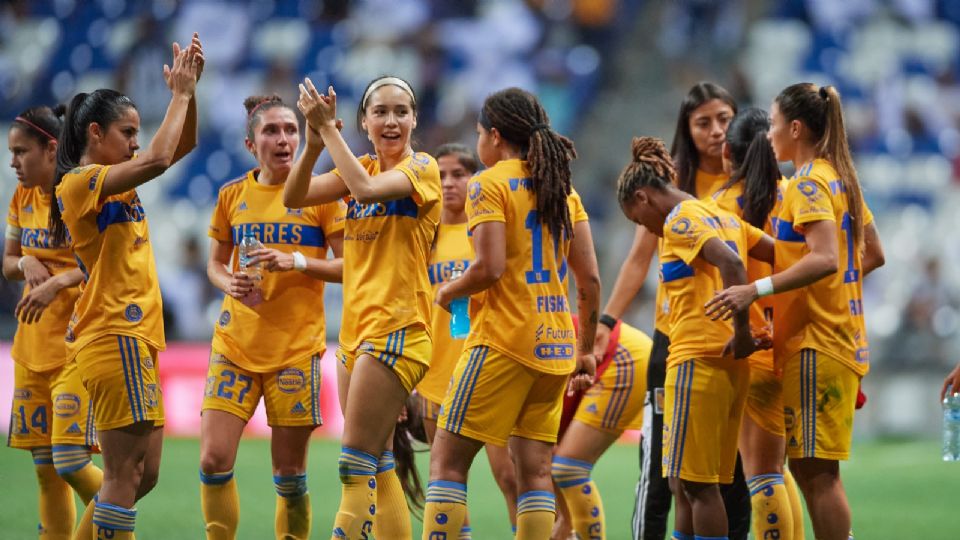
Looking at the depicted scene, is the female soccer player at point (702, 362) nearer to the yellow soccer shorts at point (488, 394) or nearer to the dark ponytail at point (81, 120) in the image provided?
the yellow soccer shorts at point (488, 394)

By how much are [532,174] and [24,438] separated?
3.16m

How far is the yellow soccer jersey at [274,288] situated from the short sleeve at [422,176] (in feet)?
3.17

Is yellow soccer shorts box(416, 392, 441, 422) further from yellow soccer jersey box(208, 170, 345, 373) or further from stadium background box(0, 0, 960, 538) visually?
stadium background box(0, 0, 960, 538)

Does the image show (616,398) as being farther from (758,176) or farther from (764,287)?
(764,287)

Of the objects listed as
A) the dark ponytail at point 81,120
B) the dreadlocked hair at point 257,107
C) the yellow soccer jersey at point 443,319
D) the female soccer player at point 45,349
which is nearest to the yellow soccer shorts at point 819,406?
the yellow soccer jersey at point 443,319

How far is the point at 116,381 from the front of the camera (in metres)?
5.21

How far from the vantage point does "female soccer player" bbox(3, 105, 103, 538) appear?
595cm

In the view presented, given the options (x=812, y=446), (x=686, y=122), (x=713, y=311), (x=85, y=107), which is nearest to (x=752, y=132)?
(x=686, y=122)

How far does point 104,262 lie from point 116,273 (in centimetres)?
7

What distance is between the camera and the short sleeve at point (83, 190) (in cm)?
516

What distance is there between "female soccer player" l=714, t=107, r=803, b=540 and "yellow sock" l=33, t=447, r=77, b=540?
3.55 meters

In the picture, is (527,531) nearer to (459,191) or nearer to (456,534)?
(456,534)

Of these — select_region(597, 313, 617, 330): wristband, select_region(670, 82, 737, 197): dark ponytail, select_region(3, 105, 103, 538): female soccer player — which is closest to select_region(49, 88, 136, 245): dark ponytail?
select_region(3, 105, 103, 538): female soccer player

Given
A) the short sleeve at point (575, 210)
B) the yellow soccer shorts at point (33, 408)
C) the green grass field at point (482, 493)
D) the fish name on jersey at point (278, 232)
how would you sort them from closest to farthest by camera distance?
the short sleeve at point (575, 210), the fish name on jersey at point (278, 232), the yellow soccer shorts at point (33, 408), the green grass field at point (482, 493)
